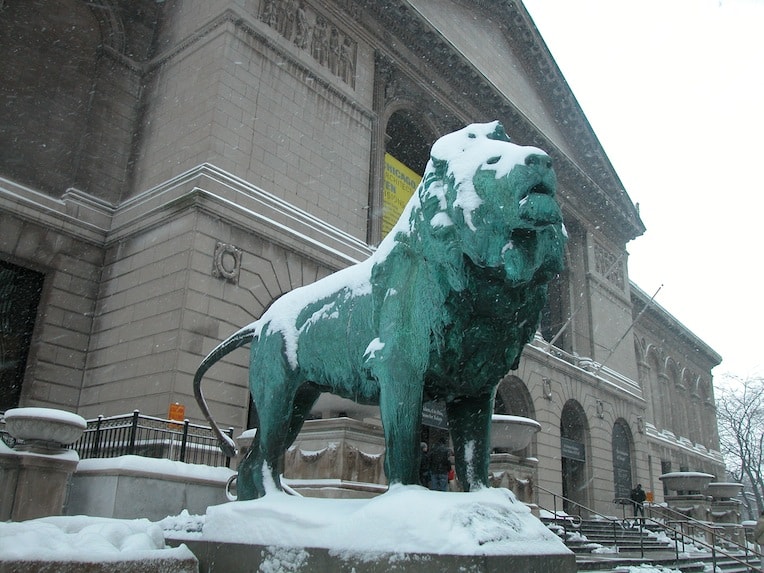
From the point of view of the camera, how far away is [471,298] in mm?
3395

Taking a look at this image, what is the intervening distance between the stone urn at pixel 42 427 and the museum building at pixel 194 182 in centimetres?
308

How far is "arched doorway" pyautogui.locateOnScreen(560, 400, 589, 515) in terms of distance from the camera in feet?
91.7

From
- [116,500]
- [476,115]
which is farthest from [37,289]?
[476,115]

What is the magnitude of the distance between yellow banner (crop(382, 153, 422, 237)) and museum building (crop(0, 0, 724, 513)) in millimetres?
77

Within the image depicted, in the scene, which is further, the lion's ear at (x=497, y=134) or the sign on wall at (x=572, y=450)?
the sign on wall at (x=572, y=450)

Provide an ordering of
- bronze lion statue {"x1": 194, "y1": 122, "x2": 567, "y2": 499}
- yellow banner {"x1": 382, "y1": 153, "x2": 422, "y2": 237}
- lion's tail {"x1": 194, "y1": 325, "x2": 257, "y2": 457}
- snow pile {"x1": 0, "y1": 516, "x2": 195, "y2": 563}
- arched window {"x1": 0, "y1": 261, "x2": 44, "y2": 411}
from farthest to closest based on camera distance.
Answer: yellow banner {"x1": 382, "y1": 153, "x2": 422, "y2": 237} → arched window {"x1": 0, "y1": 261, "x2": 44, "y2": 411} → lion's tail {"x1": 194, "y1": 325, "x2": 257, "y2": 457} → bronze lion statue {"x1": 194, "y1": 122, "x2": 567, "y2": 499} → snow pile {"x1": 0, "y1": 516, "x2": 195, "y2": 563}

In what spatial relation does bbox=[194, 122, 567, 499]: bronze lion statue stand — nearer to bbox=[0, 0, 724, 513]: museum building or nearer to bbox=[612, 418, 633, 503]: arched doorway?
bbox=[0, 0, 724, 513]: museum building

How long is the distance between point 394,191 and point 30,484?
15.2 metres

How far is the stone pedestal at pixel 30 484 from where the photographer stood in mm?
8742

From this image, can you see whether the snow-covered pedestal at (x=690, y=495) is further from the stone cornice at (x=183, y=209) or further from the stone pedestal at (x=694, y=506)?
the stone cornice at (x=183, y=209)

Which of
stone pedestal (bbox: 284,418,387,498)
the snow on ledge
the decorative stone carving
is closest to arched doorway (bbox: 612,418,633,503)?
the decorative stone carving

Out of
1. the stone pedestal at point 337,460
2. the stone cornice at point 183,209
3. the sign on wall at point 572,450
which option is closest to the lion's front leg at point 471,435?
the stone pedestal at point 337,460

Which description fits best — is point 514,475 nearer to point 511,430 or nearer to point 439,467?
point 511,430

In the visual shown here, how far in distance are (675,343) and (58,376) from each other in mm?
45885
